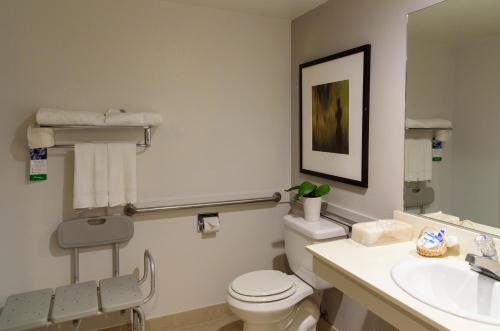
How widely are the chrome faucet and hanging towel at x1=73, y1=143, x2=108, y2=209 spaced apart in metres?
1.76

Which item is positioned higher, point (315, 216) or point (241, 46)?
point (241, 46)

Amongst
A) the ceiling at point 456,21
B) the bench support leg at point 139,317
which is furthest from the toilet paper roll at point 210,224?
the ceiling at point 456,21

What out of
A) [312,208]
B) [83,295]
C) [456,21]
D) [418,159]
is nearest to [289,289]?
[312,208]

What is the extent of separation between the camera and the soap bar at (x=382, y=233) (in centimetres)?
154

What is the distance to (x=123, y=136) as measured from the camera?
2.11 m

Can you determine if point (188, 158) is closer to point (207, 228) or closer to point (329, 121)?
point (207, 228)

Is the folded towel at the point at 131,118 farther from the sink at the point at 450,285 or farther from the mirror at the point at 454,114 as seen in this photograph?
the sink at the point at 450,285

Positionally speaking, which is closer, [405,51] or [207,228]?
[405,51]

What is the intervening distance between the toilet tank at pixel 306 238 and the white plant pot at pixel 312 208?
31 mm

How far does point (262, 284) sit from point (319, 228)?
45cm

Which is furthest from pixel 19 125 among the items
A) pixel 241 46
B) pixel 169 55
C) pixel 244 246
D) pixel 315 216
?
pixel 315 216

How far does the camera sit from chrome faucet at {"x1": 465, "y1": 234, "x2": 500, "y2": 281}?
Answer: 1.17m

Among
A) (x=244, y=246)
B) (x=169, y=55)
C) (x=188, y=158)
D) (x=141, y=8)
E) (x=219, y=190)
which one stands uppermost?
(x=141, y=8)

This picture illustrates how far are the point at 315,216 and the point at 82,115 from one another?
4.76ft
